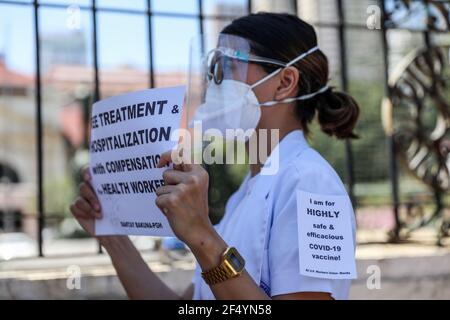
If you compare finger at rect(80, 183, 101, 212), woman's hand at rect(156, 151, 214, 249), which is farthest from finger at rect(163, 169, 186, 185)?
finger at rect(80, 183, 101, 212)

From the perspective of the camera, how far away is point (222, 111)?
199cm

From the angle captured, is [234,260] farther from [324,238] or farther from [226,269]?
[324,238]

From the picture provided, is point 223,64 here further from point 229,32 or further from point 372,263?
point 372,263

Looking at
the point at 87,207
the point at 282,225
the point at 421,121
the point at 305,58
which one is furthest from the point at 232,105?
the point at 421,121

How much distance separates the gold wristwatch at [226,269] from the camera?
141 centimetres

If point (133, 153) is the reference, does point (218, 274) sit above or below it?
below

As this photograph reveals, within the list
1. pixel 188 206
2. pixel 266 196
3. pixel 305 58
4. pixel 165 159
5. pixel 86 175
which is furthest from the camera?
pixel 86 175

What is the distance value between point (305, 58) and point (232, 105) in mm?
273

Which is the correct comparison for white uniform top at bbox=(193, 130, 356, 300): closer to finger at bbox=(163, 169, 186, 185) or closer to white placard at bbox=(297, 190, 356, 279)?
white placard at bbox=(297, 190, 356, 279)

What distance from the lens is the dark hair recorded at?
1865mm

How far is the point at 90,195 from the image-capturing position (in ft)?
6.79

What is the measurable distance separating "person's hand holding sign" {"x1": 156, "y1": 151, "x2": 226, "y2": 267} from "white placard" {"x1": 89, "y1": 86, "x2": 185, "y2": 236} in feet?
0.60

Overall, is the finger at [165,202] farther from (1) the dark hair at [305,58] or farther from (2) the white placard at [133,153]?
(1) the dark hair at [305,58]

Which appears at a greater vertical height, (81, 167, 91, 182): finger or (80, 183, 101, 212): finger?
(81, 167, 91, 182): finger
